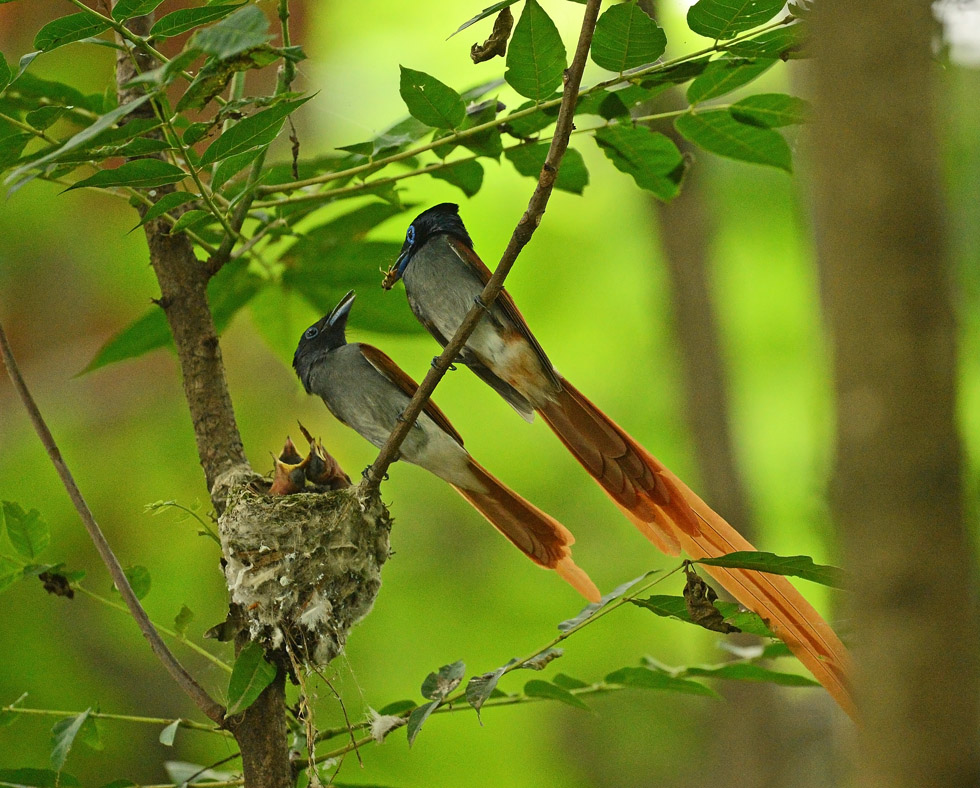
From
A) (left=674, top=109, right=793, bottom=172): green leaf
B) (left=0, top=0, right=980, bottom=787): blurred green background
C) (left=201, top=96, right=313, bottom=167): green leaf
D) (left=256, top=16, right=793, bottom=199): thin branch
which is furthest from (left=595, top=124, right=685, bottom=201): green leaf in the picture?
(left=0, top=0, right=980, bottom=787): blurred green background

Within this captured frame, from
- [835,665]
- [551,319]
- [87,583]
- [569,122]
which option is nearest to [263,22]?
[569,122]

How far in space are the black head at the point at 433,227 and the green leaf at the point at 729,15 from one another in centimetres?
82

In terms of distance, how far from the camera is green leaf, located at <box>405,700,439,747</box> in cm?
146

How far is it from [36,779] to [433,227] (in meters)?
1.33

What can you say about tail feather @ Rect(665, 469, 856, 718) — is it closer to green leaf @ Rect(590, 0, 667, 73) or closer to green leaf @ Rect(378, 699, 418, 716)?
green leaf @ Rect(378, 699, 418, 716)

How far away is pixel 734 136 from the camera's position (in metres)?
1.76

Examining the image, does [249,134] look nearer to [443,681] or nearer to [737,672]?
[443,681]

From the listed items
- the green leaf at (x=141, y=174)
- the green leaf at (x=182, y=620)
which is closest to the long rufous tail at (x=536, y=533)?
the green leaf at (x=182, y=620)

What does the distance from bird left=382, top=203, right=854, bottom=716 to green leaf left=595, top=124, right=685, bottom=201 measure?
36 centimetres

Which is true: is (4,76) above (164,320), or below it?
above

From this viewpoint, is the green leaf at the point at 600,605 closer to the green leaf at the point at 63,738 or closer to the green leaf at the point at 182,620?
the green leaf at the point at 182,620

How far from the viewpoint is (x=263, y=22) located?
994 millimetres

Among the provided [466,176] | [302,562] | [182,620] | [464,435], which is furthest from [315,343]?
[464,435]

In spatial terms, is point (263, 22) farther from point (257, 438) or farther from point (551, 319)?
point (551, 319)
